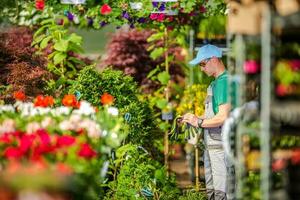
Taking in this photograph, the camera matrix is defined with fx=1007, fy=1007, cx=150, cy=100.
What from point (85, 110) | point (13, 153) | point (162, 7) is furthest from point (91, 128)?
point (162, 7)

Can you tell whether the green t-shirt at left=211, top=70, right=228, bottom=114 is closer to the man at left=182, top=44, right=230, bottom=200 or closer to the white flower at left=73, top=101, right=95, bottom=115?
the man at left=182, top=44, right=230, bottom=200

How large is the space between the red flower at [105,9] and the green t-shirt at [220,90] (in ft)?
7.50

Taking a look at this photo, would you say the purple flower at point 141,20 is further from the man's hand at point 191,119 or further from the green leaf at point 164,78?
the man's hand at point 191,119

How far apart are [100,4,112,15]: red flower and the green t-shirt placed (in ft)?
7.50

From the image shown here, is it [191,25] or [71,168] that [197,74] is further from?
[71,168]

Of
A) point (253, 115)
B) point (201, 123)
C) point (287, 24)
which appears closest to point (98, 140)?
point (253, 115)

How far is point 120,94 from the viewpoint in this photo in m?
9.36

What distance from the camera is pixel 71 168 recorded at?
509 cm

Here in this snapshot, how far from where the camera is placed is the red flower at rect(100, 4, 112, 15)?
10.1m

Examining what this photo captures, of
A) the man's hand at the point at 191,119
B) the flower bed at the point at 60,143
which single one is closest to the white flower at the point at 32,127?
the flower bed at the point at 60,143

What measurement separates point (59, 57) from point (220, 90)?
287cm

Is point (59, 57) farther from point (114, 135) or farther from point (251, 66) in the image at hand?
point (251, 66)

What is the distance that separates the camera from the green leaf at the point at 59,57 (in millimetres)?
10359

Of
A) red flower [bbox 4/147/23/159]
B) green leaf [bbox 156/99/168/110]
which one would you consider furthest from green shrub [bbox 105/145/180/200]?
red flower [bbox 4/147/23/159]
